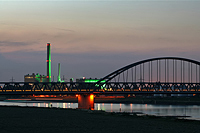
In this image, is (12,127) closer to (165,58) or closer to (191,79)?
(165,58)

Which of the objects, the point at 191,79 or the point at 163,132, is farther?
the point at 191,79

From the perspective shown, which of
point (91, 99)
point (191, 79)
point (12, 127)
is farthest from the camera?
point (191, 79)

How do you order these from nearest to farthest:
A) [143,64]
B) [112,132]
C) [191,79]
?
[112,132]
[143,64]
[191,79]

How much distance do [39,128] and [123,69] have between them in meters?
95.8

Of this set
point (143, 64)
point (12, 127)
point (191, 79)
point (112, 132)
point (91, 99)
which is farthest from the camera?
point (191, 79)

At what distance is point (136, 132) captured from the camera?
28.7 meters

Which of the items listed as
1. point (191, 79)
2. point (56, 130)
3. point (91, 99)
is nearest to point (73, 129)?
point (56, 130)

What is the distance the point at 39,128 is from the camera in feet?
98.0

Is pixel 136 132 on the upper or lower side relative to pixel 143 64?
lower

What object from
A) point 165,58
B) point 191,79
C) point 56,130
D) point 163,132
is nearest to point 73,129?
point 56,130

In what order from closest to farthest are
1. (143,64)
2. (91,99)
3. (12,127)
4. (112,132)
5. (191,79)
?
1. (112,132)
2. (12,127)
3. (91,99)
4. (143,64)
5. (191,79)

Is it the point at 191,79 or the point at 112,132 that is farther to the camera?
the point at 191,79

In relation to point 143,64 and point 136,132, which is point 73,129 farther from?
point 143,64

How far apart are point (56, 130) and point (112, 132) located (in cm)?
412
